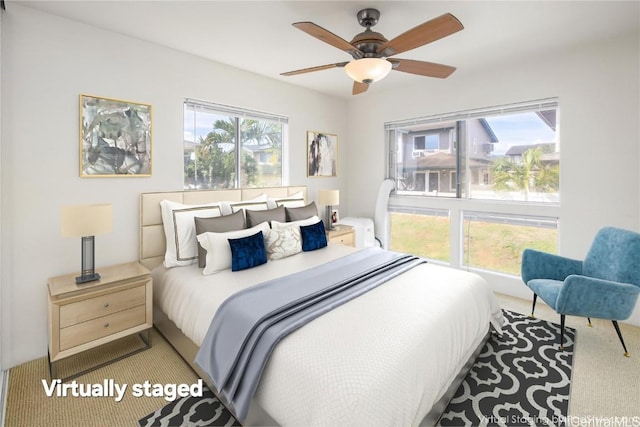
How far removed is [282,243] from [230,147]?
1423mm

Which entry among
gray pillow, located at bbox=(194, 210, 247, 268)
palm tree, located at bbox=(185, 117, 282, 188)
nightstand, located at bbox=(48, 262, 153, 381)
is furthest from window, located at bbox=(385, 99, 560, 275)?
nightstand, located at bbox=(48, 262, 153, 381)

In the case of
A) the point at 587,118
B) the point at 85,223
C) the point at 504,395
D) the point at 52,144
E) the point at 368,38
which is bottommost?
the point at 504,395

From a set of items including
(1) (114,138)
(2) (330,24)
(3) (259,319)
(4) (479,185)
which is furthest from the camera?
(4) (479,185)

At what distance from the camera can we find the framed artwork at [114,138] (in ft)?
8.31

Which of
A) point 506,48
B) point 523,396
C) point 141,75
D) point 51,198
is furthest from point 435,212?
point 51,198

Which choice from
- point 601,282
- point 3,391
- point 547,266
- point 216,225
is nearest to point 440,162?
point 547,266

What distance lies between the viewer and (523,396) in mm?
1977

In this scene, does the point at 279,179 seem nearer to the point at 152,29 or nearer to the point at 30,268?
the point at 152,29

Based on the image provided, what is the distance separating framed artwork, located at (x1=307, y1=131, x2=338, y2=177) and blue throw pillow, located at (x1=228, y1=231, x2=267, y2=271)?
1.95 metres

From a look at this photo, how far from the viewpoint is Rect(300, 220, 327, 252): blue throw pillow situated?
10.5 ft

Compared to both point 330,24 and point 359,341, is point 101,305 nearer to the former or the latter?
point 359,341

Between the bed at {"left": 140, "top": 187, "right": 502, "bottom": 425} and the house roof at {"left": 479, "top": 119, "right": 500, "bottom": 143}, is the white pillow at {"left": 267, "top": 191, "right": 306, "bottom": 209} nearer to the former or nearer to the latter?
the bed at {"left": 140, "top": 187, "right": 502, "bottom": 425}

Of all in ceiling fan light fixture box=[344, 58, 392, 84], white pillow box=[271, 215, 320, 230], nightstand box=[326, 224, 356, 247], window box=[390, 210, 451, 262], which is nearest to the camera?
ceiling fan light fixture box=[344, 58, 392, 84]

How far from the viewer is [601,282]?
2.33 m
